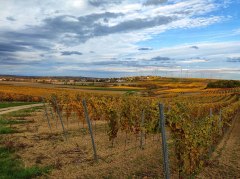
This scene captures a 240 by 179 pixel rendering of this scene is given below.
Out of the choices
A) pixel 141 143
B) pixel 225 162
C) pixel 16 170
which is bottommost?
pixel 225 162

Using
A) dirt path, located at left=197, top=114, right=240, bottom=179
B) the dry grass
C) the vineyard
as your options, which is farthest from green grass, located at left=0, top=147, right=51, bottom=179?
dirt path, located at left=197, top=114, right=240, bottom=179

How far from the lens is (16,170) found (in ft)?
36.6

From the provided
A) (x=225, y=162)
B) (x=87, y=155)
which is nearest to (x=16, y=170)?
(x=87, y=155)

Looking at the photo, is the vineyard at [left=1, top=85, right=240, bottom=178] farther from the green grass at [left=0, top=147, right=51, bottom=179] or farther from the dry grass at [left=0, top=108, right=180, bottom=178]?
the green grass at [left=0, top=147, right=51, bottom=179]

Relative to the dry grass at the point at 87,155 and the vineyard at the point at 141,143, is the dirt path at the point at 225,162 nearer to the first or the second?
the vineyard at the point at 141,143

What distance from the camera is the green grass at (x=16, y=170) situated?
1045 cm

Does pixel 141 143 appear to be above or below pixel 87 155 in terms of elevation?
above

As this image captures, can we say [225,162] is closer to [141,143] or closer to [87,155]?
[141,143]

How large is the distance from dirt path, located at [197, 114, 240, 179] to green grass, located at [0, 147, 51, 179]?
5.38 meters

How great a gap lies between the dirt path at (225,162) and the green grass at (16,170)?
17.7 feet

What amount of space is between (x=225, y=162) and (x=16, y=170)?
7887 millimetres

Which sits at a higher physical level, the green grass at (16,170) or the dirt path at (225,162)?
the green grass at (16,170)

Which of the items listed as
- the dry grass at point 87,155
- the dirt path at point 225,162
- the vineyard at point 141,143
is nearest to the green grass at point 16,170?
the dry grass at point 87,155

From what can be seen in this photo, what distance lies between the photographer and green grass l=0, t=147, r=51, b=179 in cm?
1045
